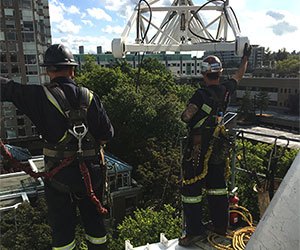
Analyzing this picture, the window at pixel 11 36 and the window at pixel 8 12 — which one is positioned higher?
the window at pixel 8 12

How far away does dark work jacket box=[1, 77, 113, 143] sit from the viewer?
2.54 m

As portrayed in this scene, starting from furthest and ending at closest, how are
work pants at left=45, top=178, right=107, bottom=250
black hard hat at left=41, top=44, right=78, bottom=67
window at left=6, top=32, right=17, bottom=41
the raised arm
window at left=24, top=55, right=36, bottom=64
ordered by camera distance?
window at left=24, top=55, right=36, bottom=64 < window at left=6, top=32, right=17, bottom=41 < the raised arm < work pants at left=45, top=178, right=107, bottom=250 < black hard hat at left=41, top=44, right=78, bottom=67

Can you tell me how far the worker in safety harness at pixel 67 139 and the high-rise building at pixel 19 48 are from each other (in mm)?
22336

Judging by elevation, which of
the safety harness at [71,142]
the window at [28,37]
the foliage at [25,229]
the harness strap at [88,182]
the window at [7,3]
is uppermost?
the window at [7,3]

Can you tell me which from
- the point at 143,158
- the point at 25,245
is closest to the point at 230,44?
the point at 25,245

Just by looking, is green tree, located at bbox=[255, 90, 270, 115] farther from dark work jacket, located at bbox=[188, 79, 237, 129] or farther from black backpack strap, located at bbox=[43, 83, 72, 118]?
black backpack strap, located at bbox=[43, 83, 72, 118]

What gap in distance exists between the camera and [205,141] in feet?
11.7

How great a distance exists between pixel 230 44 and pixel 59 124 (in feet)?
16.9

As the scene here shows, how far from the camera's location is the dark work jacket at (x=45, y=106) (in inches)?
100

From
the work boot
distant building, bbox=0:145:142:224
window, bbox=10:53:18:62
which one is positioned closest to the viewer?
the work boot

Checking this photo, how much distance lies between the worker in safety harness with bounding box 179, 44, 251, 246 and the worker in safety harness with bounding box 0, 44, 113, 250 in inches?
39.8

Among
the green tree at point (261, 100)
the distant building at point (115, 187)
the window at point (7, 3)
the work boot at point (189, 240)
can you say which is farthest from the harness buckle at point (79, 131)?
the green tree at point (261, 100)

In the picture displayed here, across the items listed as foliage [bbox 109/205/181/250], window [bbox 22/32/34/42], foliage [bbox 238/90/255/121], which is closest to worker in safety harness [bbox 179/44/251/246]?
foliage [bbox 109/205/181/250]

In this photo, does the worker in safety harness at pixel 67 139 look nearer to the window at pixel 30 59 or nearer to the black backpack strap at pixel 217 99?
the black backpack strap at pixel 217 99
